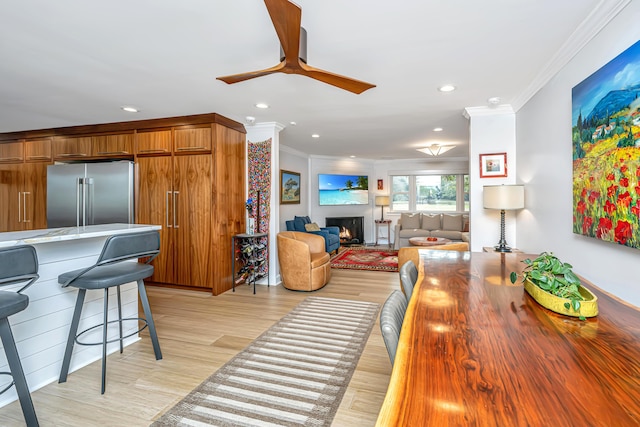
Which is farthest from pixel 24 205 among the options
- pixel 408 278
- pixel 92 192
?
pixel 408 278

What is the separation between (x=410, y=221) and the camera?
7.60m

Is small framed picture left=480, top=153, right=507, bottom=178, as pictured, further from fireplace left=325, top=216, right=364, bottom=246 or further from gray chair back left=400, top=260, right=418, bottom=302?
fireplace left=325, top=216, right=364, bottom=246

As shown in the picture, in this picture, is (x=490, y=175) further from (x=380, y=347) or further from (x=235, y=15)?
(x=235, y=15)

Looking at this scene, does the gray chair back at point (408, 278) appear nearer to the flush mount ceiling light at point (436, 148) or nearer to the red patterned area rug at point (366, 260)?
the red patterned area rug at point (366, 260)

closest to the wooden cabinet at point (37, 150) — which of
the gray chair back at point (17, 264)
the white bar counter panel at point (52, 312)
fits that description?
the white bar counter panel at point (52, 312)

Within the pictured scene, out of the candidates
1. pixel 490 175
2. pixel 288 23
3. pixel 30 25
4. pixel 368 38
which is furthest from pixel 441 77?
pixel 30 25

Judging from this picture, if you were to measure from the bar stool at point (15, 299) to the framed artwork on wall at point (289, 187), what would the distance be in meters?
4.96

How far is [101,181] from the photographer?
4.28 meters

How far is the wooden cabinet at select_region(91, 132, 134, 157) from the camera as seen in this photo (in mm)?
4328

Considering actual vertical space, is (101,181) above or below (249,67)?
below

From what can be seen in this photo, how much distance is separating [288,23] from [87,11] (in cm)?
124

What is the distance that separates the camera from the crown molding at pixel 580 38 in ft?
5.62

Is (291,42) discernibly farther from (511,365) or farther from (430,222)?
(430,222)

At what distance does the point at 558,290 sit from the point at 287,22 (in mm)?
1709
